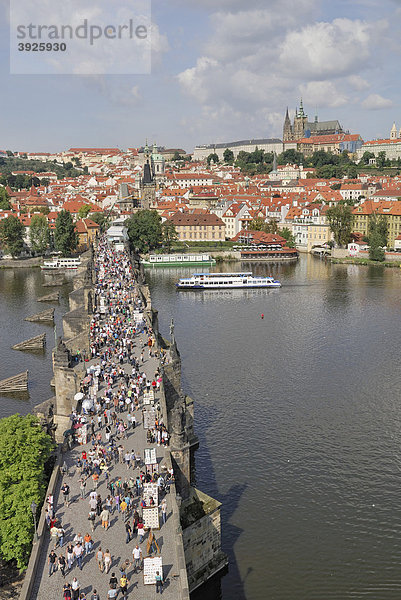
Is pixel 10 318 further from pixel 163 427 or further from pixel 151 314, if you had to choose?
pixel 163 427

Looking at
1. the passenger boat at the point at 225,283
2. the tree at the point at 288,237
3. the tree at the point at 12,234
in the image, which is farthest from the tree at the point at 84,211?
the passenger boat at the point at 225,283

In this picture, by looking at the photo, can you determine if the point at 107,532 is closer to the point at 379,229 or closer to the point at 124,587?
the point at 124,587

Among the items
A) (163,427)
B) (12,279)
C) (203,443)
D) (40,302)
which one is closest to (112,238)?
(12,279)

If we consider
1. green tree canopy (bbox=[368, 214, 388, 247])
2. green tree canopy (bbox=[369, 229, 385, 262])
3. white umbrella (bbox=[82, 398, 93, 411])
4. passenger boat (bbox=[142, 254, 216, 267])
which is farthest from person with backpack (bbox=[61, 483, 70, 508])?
green tree canopy (bbox=[368, 214, 388, 247])

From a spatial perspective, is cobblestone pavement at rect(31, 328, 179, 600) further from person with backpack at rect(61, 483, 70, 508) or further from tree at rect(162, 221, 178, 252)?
tree at rect(162, 221, 178, 252)

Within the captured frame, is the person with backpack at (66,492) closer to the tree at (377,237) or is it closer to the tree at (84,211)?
the tree at (377,237)

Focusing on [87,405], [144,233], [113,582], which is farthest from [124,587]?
[144,233]
